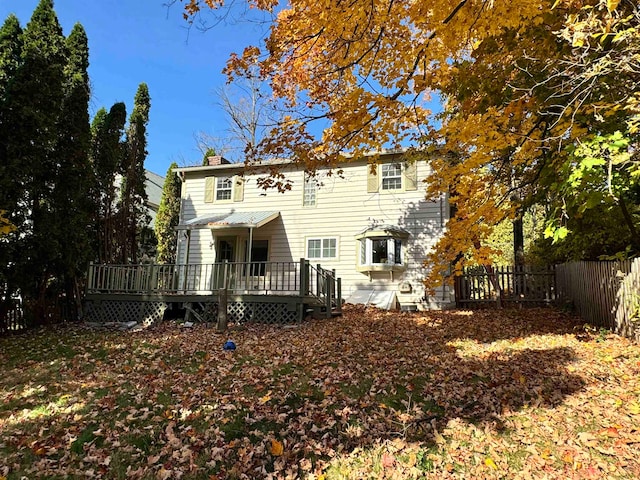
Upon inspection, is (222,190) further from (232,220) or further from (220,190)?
(232,220)

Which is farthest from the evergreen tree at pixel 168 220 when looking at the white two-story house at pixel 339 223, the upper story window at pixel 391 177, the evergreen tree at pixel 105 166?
the upper story window at pixel 391 177

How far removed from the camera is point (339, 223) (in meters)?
14.7

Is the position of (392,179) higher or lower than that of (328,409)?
higher

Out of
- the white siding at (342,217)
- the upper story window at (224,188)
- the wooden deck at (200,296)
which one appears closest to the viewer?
the wooden deck at (200,296)

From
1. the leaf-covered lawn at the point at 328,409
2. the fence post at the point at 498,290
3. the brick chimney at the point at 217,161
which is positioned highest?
the brick chimney at the point at 217,161

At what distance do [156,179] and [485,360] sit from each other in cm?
2611

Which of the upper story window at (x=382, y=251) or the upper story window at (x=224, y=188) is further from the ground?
the upper story window at (x=224, y=188)

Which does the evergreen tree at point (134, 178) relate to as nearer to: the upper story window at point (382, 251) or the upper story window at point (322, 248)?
the upper story window at point (322, 248)

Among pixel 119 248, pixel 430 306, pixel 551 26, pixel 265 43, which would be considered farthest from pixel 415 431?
pixel 119 248

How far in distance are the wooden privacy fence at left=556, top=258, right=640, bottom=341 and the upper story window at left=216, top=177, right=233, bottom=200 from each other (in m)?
12.1

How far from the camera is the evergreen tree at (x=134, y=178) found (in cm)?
1345

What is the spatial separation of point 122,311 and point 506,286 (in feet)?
38.8

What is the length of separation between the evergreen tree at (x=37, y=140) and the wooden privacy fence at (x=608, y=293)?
12.3 metres

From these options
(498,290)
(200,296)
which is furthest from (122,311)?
(498,290)
